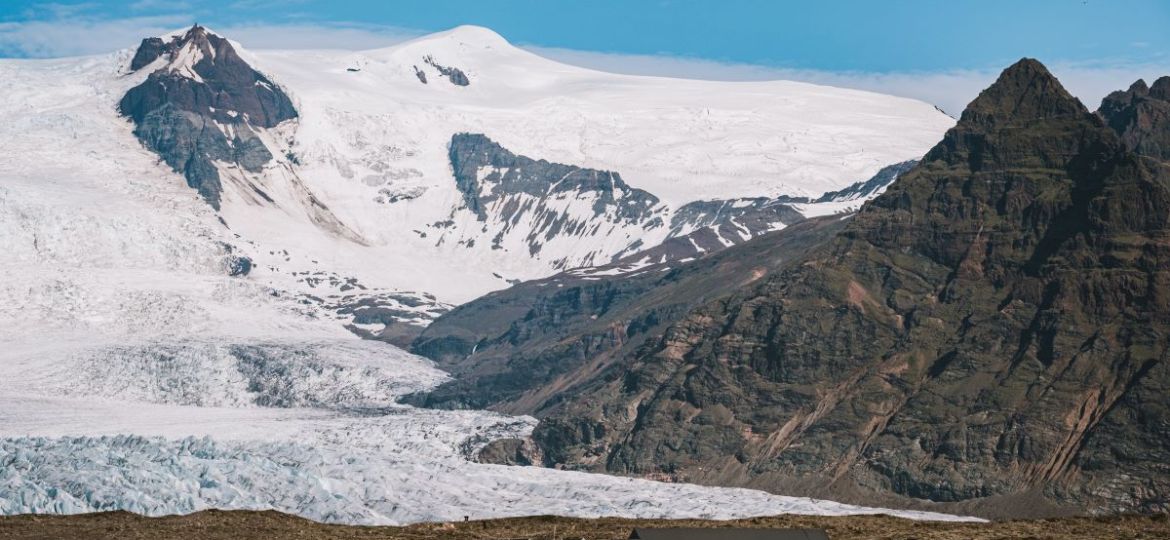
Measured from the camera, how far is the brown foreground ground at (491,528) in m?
88.6

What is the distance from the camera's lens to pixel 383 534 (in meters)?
91.6

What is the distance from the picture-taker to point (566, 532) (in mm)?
91250

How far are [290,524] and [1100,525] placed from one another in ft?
119

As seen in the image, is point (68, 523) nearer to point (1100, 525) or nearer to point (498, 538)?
point (498, 538)

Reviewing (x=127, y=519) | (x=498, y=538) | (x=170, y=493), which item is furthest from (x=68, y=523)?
(x=170, y=493)

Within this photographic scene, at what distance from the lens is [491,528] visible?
94000mm

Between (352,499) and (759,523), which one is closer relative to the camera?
(759,523)

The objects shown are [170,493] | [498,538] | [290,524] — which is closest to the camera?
[498,538]

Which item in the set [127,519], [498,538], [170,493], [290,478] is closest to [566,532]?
[498,538]

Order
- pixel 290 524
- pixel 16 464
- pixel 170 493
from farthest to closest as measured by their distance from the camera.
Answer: pixel 16 464 < pixel 170 493 < pixel 290 524

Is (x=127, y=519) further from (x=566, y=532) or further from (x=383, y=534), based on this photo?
(x=566, y=532)

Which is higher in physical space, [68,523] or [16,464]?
[68,523]

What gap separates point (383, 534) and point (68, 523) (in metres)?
14.2

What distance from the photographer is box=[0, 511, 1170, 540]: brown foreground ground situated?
8856 cm
